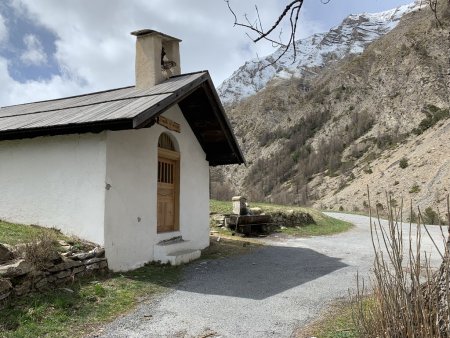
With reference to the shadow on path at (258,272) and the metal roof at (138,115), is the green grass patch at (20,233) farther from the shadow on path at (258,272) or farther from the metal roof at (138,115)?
the shadow on path at (258,272)

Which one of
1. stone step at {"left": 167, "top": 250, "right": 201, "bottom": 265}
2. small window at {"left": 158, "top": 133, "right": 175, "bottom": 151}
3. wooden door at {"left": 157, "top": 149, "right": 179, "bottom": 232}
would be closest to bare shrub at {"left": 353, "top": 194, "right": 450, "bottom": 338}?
stone step at {"left": 167, "top": 250, "right": 201, "bottom": 265}

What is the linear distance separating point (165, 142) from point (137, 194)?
2115 mm

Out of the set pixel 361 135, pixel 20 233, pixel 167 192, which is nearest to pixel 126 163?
pixel 167 192

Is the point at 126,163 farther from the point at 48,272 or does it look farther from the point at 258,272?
the point at 258,272

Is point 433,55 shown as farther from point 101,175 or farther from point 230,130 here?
point 101,175

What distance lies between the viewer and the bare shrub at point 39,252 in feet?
21.6

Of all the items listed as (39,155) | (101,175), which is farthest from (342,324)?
(39,155)

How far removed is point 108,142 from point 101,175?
2.15 ft

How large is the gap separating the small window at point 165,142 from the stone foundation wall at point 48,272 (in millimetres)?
3538

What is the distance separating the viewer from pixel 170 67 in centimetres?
1220

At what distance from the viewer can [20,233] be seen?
26.3ft

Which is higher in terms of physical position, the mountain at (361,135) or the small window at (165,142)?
the mountain at (361,135)

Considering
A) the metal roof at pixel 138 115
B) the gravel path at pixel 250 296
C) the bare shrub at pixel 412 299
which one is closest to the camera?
the bare shrub at pixel 412 299

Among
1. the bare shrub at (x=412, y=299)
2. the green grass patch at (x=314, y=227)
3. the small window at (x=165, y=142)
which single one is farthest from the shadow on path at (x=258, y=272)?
the green grass patch at (x=314, y=227)
